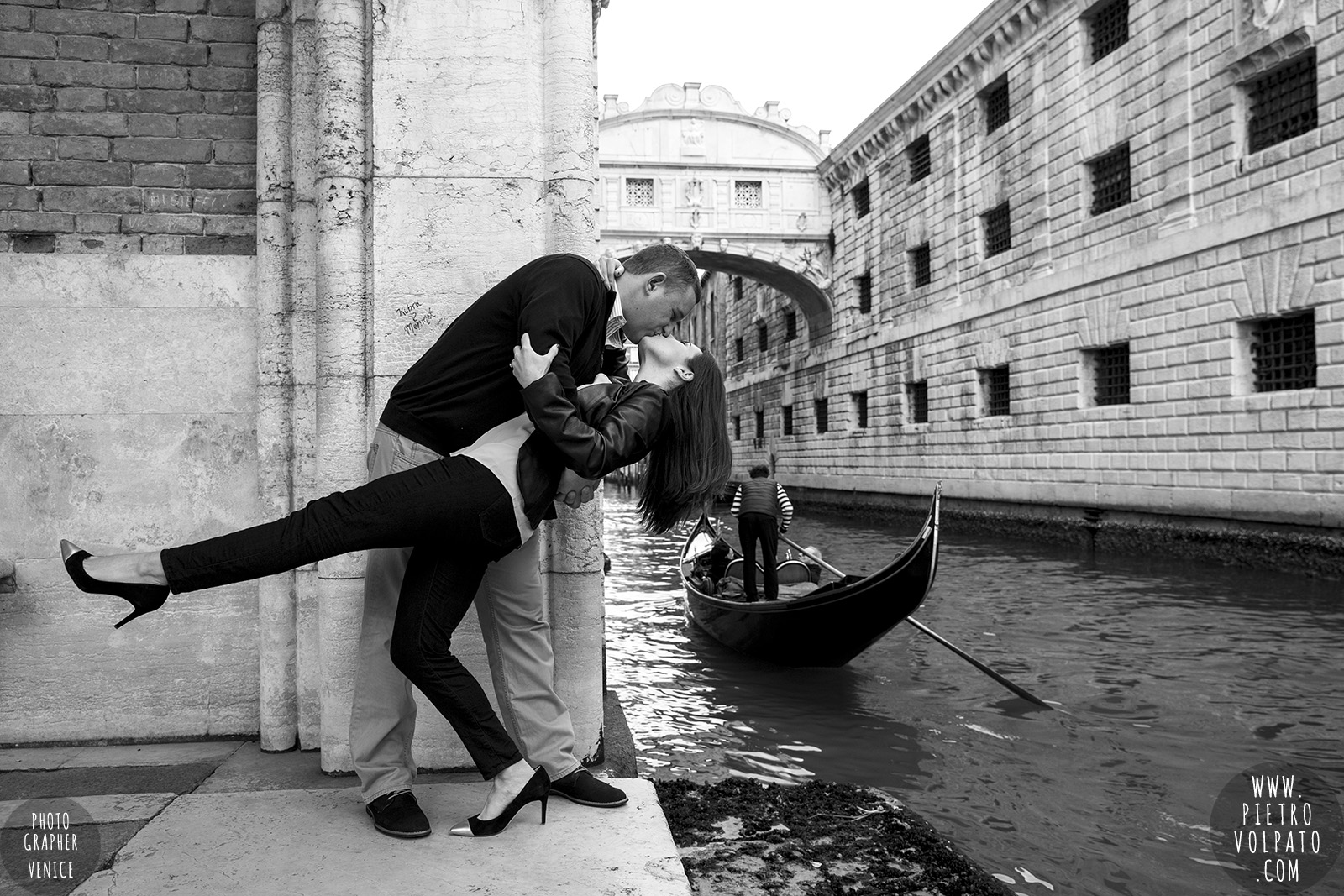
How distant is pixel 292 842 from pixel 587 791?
23.9 inches

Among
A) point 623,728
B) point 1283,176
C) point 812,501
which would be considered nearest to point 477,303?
point 623,728

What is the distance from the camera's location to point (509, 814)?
2.02 m

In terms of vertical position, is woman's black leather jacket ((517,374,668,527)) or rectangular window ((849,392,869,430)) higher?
rectangular window ((849,392,869,430))

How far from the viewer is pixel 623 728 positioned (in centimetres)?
303

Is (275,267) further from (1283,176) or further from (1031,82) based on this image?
(1031,82)

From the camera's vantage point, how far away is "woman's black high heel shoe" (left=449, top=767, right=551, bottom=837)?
2.00 m

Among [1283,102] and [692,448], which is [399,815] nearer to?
[692,448]

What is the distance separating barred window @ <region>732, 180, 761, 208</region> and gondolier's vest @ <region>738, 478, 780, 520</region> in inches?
625

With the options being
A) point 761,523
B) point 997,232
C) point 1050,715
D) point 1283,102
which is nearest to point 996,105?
point 997,232

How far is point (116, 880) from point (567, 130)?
1.96m

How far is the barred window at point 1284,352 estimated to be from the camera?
9.97 m

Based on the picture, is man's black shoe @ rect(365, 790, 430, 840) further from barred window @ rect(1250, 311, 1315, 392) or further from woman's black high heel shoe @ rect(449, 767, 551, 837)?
barred window @ rect(1250, 311, 1315, 392)

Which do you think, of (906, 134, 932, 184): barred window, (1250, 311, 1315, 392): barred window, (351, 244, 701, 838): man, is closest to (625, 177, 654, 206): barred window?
(906, 134, 932, 184): barred window

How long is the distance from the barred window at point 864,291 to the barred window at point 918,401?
290cm
